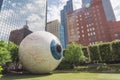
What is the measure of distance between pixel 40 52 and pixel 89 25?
267 ft

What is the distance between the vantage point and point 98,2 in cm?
9875

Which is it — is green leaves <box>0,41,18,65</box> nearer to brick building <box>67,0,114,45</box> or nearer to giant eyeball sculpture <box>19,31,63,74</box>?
giant eyeball sculpture <box>19,31,63,74</box>

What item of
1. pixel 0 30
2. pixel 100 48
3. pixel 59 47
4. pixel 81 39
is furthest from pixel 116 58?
pixel 0 30

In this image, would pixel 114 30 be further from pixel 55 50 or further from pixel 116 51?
pixel 55 50

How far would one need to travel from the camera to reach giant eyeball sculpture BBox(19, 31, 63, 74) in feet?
69.5

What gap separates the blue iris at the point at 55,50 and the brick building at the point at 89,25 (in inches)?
2807

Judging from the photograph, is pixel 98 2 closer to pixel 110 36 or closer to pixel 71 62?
pixel 110 36

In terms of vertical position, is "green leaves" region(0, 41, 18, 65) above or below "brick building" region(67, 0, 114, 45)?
below

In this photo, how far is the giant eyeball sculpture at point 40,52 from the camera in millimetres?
21172

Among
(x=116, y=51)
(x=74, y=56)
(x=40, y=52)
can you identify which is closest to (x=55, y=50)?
(x=40, y=52)

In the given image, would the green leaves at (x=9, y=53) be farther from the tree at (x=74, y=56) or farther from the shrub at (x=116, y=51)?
the shrub at (x=116, y=51)

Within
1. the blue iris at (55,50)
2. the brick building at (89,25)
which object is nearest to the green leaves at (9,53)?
the blue iris at (55,50)

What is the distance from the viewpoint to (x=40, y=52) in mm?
21125

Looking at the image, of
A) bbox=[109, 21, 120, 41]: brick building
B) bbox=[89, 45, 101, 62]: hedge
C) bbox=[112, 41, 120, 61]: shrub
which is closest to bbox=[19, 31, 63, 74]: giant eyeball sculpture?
bbox=[89, 45, 101, 62]: hedge
